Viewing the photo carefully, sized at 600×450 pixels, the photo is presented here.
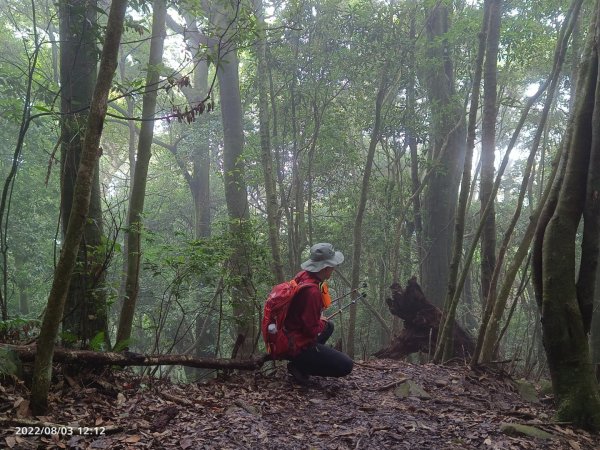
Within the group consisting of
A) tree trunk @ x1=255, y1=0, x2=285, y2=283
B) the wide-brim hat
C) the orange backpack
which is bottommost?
the orange backpack

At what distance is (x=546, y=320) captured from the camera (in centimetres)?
392

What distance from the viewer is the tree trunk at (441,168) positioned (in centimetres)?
1109

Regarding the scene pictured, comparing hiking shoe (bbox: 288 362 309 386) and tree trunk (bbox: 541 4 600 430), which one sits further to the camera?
hiking shoe (bbox: 288 362 309 386)

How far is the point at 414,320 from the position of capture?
827 cm

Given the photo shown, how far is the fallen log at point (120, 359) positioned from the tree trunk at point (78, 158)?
1.13ft

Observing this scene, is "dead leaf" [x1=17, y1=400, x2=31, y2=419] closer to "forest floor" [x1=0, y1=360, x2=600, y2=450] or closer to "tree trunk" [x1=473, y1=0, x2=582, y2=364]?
"forest floor" [x1=0, y1=360, x2=600, y2=450]

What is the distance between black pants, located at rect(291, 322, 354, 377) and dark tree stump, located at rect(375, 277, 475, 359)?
312 cm

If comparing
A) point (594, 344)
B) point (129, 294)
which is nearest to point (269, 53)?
point (129, 294)

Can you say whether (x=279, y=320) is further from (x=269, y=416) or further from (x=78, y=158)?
(x=78, y=158)

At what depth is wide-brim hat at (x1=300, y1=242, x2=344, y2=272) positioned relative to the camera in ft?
16.8

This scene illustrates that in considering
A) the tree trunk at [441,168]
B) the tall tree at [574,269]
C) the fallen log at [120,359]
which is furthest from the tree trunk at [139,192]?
the tree trunk at [441,168]

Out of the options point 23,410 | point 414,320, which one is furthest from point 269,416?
point 414,320

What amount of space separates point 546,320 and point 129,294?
161 inches

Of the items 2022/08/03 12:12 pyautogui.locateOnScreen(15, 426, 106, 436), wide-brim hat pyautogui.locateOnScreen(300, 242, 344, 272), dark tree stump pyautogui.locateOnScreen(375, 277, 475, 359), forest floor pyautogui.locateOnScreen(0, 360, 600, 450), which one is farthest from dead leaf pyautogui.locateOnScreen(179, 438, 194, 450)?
dark tree stump pyautogui.locateOnScreen(375, 277, 475, 359)
